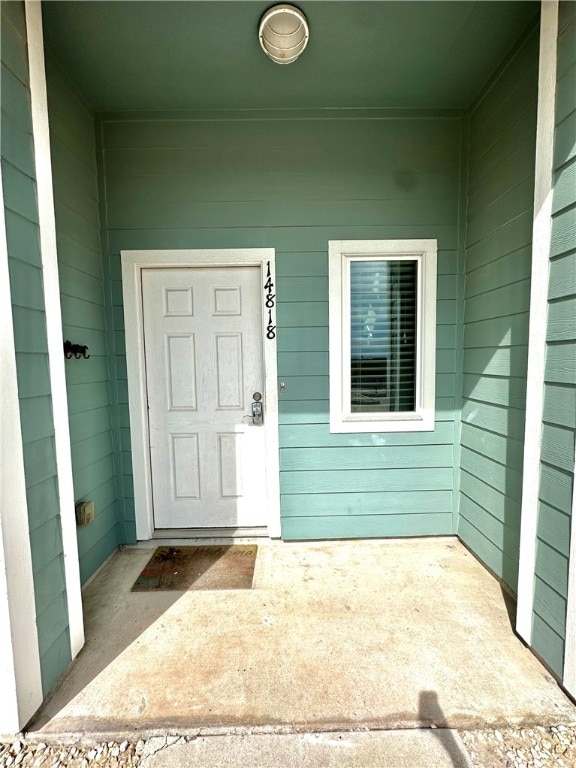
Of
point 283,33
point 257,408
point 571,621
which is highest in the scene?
point 283,33

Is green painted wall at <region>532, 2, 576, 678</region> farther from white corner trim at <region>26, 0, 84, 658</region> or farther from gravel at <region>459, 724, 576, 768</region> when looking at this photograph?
white corner trim at <region>26, 0, 84, 658</region>

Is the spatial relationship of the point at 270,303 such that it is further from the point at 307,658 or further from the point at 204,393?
the point at 307,658

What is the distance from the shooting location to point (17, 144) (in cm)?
122

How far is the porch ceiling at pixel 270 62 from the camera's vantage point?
4.99 feet

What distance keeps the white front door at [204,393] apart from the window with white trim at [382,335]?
0.55 meters

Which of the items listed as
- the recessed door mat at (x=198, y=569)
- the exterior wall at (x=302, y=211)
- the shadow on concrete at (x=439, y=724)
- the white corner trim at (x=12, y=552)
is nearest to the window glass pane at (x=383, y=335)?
the exterior wall at (x=302, y=211)

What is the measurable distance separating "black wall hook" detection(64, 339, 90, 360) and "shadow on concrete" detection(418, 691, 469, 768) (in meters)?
2.23

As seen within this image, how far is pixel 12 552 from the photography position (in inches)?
45.6

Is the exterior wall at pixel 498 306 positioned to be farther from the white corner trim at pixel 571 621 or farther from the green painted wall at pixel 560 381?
the white corner trim at pixel 571 621

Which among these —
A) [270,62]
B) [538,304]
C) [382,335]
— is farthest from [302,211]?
[538,304]

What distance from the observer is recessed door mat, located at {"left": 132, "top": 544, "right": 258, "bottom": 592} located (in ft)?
6.31

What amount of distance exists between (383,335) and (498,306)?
26.7 inches

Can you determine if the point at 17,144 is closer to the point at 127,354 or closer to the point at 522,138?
the point at 127,354

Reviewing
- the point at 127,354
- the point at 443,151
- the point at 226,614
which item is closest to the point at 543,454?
the point at 226,614
